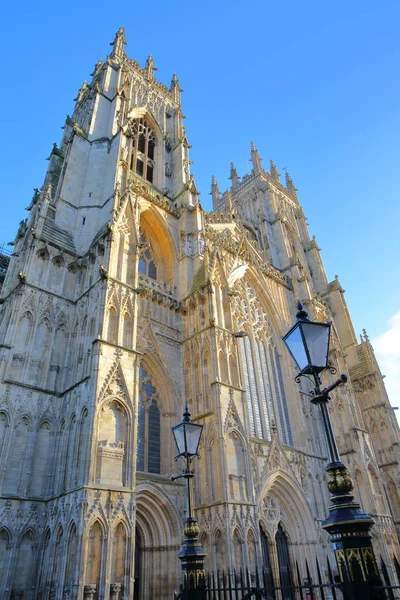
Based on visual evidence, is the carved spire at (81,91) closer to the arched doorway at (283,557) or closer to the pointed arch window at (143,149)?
the pointed arch window at (143,149)

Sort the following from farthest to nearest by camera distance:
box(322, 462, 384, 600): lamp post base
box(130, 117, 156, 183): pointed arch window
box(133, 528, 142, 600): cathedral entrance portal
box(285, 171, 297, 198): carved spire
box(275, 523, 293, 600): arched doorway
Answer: box(285, 171, 297, 198): carved spire < box(130, 117, 156, 183): pointed arch window < box(275, 523, 293, 600): arched doorway < box(133, 528, 142, 600): cathedral entrance portal < box(322, 462, 384, 600): lamp post base

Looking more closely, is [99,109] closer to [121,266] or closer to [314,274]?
[121,266]

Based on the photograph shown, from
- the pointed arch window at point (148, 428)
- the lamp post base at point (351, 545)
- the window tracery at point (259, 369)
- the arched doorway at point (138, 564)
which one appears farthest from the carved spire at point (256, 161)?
the lamp post base at point (351, 545)

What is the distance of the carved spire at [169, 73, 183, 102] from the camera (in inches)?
1318

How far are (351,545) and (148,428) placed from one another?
42.2ft

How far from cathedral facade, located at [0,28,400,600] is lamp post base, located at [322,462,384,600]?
8.39 meters

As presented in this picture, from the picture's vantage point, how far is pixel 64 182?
822 inches

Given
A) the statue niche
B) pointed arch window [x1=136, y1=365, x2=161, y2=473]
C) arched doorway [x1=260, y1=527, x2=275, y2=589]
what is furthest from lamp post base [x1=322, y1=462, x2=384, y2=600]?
arched doorway [x1=260, y1=527, x2=275, y2=589]

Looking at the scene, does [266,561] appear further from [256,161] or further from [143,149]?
[256,161]

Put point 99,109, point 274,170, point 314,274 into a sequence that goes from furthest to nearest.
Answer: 1. point 274,170
2. point 314,274
3. point 99,109

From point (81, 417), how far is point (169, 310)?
7.65 metres

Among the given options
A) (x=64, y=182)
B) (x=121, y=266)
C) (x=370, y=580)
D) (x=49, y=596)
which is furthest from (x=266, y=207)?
(x=370, y=580)

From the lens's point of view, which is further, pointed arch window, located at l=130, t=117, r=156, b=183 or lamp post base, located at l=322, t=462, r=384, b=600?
pointed arch window, located at l=130, t=117, r=156, b=183

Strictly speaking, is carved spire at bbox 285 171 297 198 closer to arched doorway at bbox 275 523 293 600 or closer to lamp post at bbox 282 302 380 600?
arched doorway at bbox 275 523 293 600
